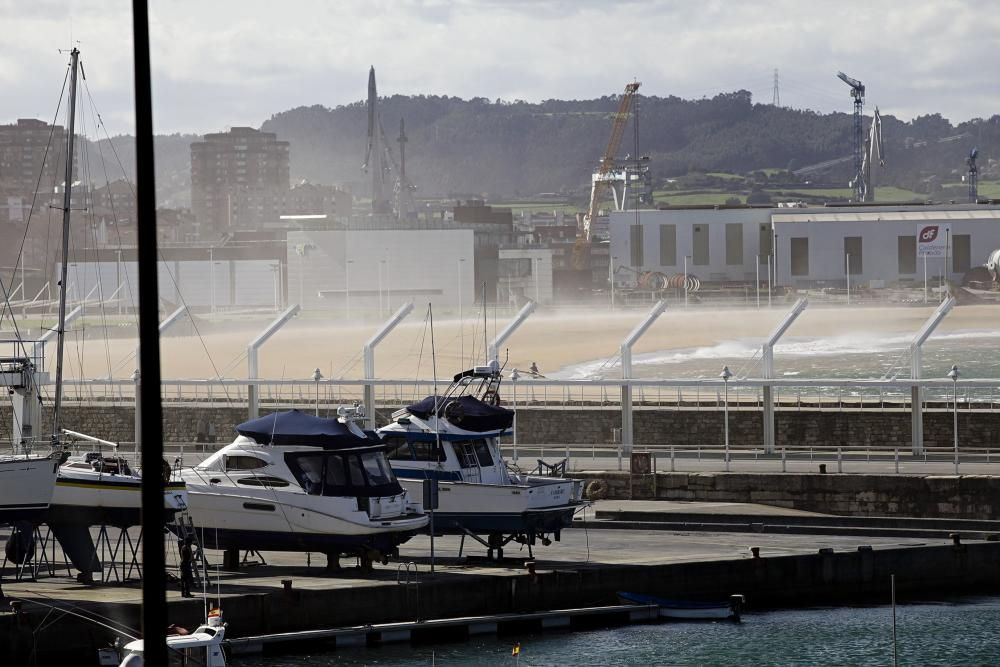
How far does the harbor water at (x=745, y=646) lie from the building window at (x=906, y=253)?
8131 cm

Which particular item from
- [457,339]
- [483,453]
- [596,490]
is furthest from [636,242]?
[483,453]

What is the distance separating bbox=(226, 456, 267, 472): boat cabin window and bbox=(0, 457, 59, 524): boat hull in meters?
3.29

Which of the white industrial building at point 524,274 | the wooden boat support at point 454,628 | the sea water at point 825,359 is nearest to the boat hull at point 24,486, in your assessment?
the wooden boat support at point 454,628

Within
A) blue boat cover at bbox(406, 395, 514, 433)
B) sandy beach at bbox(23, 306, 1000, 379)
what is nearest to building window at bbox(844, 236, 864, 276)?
sandy beach at bbox(23, 306, 1000, 379)

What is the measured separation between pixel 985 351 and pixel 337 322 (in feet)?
131

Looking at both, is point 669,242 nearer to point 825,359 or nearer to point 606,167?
point 825,359

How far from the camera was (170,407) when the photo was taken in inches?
1951

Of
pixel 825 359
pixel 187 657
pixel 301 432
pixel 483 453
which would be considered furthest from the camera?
pixel 825 359

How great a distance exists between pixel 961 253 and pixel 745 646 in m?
90.6

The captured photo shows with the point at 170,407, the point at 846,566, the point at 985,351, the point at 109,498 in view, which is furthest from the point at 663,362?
the point at 109,498

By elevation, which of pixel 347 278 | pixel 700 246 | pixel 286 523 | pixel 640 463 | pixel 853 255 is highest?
pixel 700 246

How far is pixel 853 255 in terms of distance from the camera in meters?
107

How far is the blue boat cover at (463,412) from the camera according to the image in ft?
100

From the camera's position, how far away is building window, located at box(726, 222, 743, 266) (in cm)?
11575
